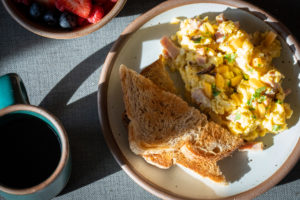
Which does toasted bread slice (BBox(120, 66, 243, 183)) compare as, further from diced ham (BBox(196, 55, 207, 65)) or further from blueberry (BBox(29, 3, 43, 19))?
blueberry (BBox(29, 3, 43, 19))

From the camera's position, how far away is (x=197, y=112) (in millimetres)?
1567

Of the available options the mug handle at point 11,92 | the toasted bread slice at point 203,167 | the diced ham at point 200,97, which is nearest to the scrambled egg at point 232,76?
the diced ham at point 200,97

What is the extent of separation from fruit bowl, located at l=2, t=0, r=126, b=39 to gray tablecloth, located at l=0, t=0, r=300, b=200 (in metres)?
0.16

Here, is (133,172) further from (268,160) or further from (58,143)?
(268,160)

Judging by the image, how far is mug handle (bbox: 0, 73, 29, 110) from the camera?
141 centimetres

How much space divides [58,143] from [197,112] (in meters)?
0.52

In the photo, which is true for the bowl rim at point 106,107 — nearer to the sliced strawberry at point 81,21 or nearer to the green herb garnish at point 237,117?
the sliced strawberry at point 81,21

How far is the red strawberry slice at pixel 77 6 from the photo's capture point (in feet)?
4.92

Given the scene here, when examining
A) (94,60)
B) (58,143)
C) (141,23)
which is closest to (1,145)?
(58,143)

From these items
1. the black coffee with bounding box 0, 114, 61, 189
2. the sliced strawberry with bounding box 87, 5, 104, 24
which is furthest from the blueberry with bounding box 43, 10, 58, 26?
the black coffee with bounding box 0, 114, 61, 189

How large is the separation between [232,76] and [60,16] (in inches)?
26.3

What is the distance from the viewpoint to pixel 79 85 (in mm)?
1685

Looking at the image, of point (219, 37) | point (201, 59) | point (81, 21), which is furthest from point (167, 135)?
point (81, 21)

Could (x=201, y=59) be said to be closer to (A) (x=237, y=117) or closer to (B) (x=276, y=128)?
(A) (x=237, y=117)
